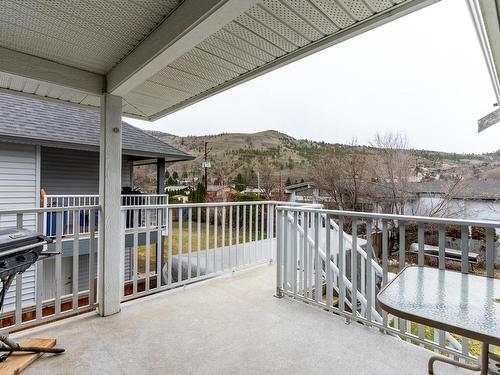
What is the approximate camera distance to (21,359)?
2.10m

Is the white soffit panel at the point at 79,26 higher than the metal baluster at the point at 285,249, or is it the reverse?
the white soffit panel at the point at 79,26

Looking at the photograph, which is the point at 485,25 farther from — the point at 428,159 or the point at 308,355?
the point at 428,159

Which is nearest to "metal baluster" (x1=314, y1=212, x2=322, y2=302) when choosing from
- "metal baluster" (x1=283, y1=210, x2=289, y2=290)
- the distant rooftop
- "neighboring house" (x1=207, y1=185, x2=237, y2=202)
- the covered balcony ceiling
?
"metal baluster" (x1=283, y1=210, x2=289, y2=290)

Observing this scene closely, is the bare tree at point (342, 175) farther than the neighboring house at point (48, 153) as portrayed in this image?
Yes

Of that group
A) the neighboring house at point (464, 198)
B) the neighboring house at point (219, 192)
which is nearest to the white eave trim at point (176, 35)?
the neighboring house at point (464, 198)

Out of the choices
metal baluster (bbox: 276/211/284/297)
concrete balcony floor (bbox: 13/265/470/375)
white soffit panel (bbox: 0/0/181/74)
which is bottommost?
concrete balcony floor (bbox: 13/265/470/375)

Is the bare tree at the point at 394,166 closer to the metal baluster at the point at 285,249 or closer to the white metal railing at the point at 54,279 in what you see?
the metal baluster at the point at 285,249

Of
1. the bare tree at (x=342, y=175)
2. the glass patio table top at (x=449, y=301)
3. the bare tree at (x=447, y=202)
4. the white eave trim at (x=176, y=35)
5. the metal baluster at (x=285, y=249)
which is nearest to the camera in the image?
the glass patio table top at (x=449, y=301)

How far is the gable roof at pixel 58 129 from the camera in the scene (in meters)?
6.43

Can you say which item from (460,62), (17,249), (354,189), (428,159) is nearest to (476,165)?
(428,159)

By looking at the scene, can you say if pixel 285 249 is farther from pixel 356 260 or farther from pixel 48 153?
pixel 48 153

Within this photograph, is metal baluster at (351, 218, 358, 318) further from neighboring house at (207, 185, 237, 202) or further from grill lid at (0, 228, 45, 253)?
neighboring house at (207, 185, 237, 202)

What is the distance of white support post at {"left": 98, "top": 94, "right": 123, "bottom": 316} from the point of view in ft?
9.40

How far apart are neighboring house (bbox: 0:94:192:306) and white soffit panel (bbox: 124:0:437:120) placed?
137 inches
